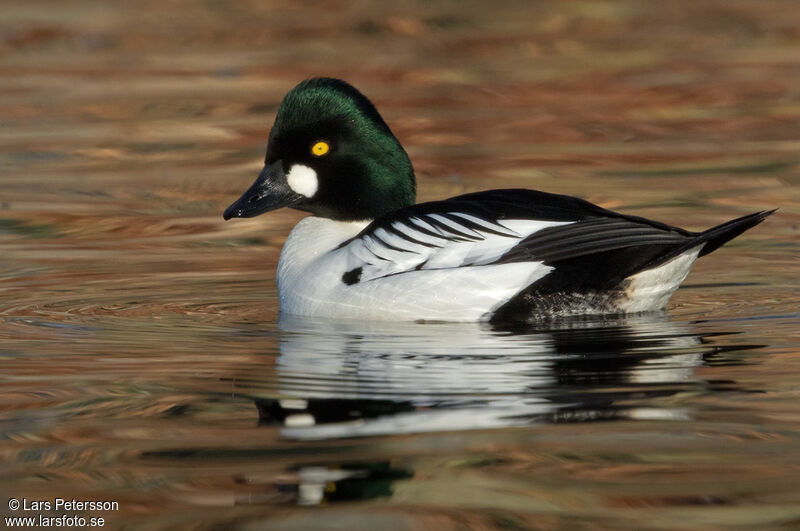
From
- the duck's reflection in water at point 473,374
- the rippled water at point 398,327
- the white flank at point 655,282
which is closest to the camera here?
the rippled water at point 398,327

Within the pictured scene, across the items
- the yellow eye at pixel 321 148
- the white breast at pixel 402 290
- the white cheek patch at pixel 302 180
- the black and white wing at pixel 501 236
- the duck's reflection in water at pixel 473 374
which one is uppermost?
the yellow eye at pixel 321 148

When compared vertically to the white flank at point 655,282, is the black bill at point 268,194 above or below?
above

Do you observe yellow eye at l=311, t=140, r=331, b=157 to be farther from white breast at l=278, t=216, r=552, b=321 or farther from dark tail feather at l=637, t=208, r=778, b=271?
dark tail feather at l=637, t=208, r=778, b=271

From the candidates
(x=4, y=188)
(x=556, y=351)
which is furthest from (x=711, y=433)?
(x=4, y=188)

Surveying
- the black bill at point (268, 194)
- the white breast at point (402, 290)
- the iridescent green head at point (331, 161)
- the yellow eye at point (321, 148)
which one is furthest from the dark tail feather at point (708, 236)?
the black bill at point (268, 194)

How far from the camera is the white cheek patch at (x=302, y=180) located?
23.2 ft

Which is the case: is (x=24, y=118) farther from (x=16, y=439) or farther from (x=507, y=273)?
(x=16, y=439)

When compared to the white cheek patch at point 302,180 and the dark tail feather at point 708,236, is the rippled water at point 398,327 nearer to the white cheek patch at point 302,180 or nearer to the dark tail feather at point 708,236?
the dark tail feather at point 708,236

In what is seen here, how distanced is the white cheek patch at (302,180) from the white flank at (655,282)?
1.65m

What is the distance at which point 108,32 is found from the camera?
56.9 feet

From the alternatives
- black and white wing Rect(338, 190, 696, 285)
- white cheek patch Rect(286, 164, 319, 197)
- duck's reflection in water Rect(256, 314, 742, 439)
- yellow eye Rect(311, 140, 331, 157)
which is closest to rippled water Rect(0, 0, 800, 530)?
duck's reflection in water Rect(256, 314, 742, 439)

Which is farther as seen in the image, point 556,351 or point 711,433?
point 556,351

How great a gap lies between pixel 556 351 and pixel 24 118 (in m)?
8.57

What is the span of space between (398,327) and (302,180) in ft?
3.57
